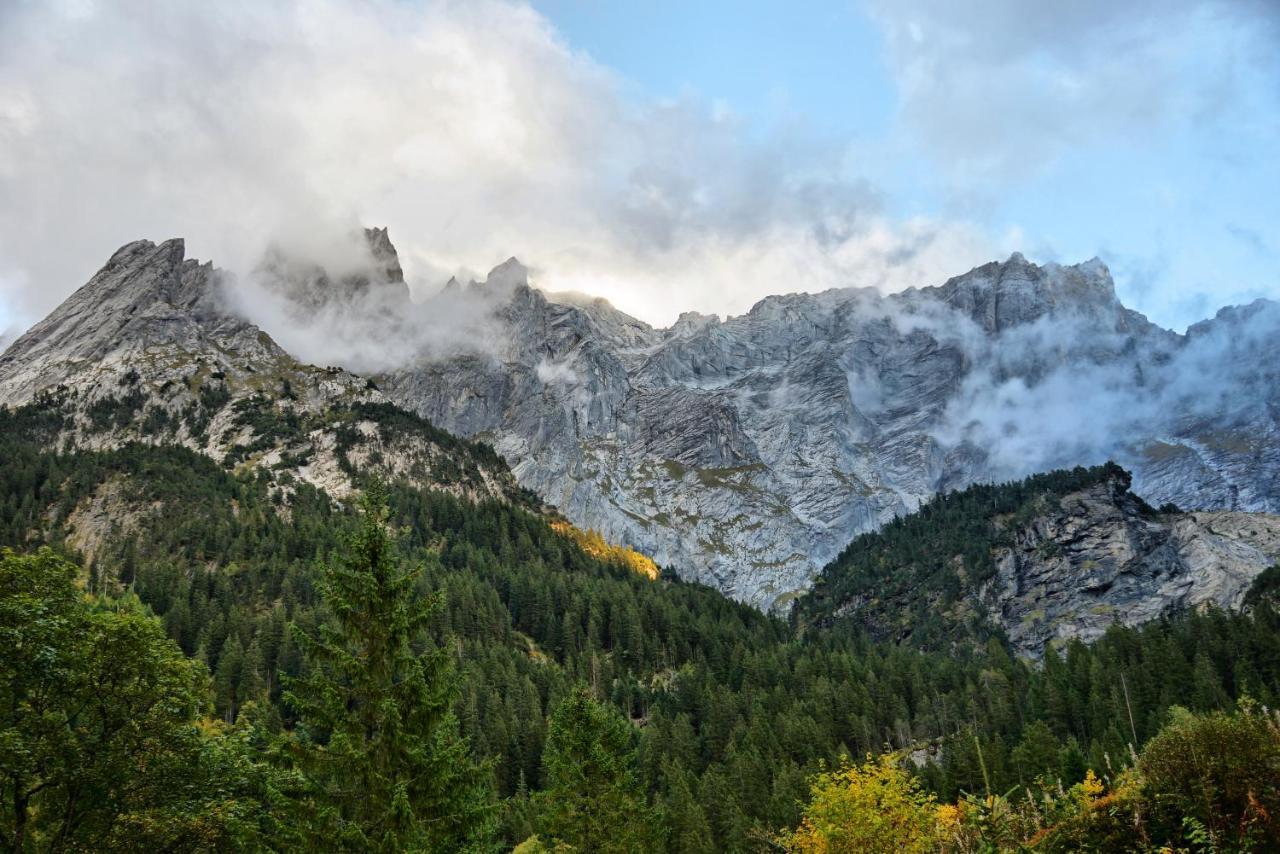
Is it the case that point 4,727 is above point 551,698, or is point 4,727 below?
below

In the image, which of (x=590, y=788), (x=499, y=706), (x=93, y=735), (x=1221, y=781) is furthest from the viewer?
(x=499, y=706)

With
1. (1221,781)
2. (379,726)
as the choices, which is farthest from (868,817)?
(379,726)

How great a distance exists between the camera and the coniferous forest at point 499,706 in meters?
20.5

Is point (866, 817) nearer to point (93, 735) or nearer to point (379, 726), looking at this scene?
point (379, 726)

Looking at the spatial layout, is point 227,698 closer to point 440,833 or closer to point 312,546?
point 312,546

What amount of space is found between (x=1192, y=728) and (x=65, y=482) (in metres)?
194

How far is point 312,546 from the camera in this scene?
15775 centimetres

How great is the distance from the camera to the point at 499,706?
360 ft

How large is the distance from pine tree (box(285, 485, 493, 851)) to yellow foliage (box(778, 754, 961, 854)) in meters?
13.4

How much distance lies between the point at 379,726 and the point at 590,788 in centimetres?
2265

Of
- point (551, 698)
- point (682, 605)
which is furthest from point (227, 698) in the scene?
point (682, 605)

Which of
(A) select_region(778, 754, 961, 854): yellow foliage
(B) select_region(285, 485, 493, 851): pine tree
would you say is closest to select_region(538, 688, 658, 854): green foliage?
(A) select_region(778, 754, 961, 854): yellow foliage

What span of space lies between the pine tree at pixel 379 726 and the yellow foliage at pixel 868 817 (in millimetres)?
13417

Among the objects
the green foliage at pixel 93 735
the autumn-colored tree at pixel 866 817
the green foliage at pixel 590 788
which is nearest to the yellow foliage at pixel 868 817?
the autumn-colored tree at pixel 866 817
